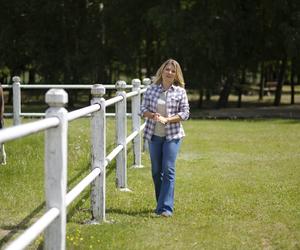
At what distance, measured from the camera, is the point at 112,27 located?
3253 cm

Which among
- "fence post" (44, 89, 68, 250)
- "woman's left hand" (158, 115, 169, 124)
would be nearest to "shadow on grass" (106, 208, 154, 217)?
"woman's left hand" (158, 115, 169, 124)

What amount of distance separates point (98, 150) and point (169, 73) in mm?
1248

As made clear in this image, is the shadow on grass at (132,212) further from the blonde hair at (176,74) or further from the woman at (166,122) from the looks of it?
the blonde hair at (176,74)

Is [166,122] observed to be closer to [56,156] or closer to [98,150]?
[98,150]

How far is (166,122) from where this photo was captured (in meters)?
6.88

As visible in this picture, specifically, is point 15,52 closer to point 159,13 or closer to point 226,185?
point 159,13

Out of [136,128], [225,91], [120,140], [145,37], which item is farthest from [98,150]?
[145,37]

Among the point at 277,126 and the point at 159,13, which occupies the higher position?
the point at 159,13

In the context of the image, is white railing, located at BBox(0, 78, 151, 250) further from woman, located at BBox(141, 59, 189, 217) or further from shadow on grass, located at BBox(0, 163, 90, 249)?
shadow on grass, located at BBox(0, 163, 90, 249)

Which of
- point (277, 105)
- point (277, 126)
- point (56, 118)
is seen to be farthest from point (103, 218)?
point (277, 105)

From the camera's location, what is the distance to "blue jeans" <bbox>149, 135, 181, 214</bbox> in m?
6.98

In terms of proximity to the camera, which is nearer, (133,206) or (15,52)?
(133,206)

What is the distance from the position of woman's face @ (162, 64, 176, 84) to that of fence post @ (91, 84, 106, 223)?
2.81 ft

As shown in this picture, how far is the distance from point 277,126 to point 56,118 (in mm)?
16564
